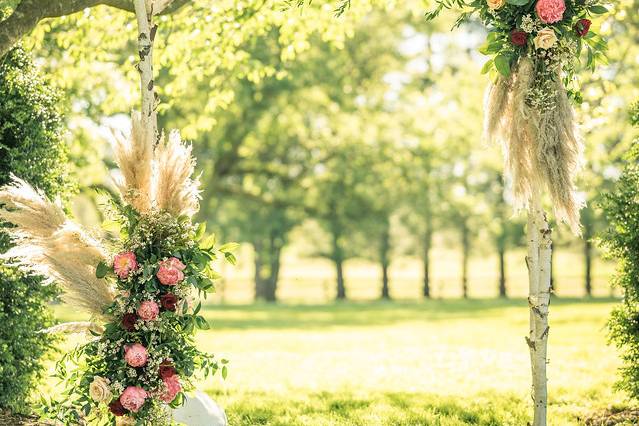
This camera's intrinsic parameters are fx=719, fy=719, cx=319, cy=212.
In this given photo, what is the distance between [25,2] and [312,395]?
15.7 ft

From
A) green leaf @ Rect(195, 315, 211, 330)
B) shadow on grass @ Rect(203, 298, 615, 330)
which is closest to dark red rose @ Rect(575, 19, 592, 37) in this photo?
green leaf @ Rect(195, 315, 211, 330)

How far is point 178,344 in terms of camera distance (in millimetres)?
4984

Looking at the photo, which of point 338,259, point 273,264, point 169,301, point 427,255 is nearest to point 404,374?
point 169,301

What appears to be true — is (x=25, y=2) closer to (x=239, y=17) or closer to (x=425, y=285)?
(x=239, y=17)

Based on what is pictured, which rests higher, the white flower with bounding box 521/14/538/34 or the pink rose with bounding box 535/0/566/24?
the pink rose with bounding box 535/0/566/24

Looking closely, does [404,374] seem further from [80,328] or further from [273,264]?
[273,264]

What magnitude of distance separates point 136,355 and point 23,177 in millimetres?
2349

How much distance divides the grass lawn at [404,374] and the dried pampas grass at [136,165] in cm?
127

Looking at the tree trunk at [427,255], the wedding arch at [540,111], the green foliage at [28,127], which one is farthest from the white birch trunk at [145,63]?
the tree trunk at [427,255]

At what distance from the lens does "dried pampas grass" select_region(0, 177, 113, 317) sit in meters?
4.88

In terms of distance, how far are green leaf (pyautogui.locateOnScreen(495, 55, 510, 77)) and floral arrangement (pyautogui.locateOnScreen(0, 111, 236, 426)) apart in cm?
223

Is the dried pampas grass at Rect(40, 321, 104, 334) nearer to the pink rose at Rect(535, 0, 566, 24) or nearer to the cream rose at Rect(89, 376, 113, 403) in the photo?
the cream rose at Rect(89, 376, 113, 403)

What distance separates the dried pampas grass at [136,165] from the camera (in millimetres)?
4848

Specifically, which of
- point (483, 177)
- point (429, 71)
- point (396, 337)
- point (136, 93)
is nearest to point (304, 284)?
point (483, 177)
